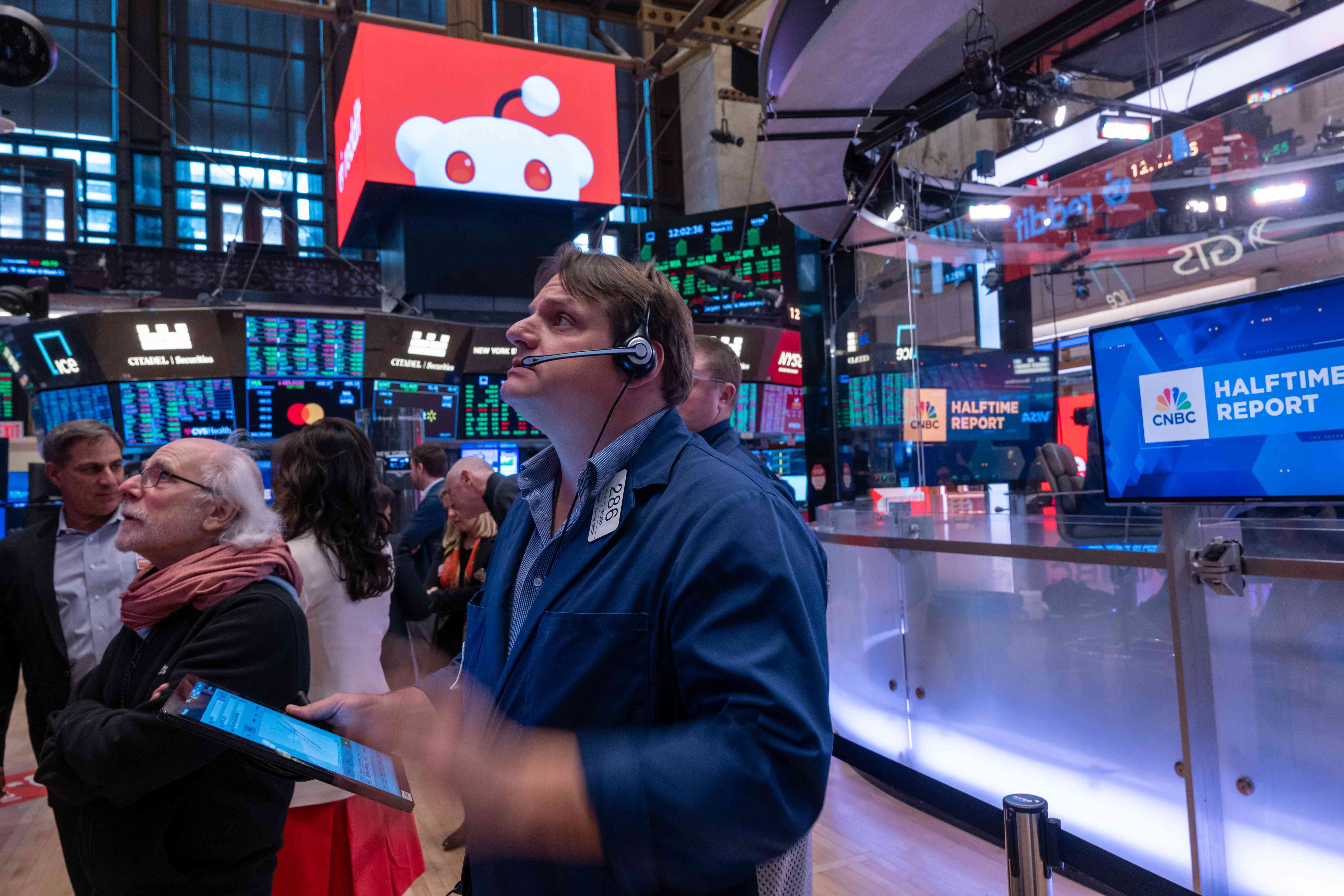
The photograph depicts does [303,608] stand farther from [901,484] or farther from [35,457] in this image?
[35,457]

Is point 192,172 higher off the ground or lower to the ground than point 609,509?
higher

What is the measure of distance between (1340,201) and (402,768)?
6.83 m

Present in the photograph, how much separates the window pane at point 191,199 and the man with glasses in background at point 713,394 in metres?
17.2

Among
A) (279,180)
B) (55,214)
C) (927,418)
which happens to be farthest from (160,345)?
(279,180)

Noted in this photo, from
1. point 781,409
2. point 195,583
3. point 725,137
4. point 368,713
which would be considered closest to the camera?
point 368,713

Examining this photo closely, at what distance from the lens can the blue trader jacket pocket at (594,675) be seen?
909mm

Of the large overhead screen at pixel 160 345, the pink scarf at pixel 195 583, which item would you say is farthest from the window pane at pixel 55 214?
the pink scarf at pixel 195 583

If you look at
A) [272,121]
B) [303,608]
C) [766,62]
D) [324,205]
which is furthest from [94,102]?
[303,608]

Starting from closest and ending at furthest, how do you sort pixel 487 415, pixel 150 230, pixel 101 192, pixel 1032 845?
pixel 1032 845
pixel 487 415
pixel 101 192
pixel 150 230

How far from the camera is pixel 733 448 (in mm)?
2438

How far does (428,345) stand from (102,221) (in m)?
11.4

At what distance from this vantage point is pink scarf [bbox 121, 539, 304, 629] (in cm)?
161

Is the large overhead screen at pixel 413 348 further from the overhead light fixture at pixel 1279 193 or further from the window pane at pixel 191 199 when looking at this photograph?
the window pane at pixel 191 199

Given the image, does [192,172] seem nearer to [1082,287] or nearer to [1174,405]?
[1082,287]
